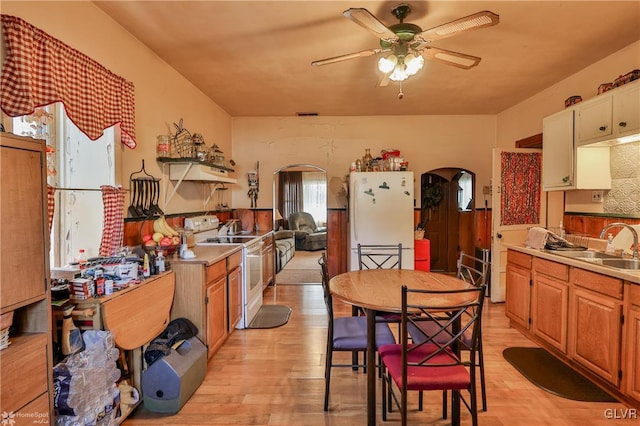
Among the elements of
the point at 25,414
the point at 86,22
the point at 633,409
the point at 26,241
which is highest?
the point at 86,22

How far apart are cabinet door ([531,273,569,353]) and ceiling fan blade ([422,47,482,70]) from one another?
1.84m

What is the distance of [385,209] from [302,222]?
2.25 meters

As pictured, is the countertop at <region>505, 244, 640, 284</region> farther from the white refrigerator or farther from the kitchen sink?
the white refrigerator

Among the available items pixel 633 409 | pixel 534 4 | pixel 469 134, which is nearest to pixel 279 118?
pixel 469 134

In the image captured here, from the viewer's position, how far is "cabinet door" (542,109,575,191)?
3062mm

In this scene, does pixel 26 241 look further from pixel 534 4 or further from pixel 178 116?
pixel 534 4

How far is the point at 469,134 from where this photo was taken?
522cm

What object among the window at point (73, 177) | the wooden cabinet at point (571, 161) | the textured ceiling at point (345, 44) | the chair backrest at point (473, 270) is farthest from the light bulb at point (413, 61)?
the window at point (73, 177)

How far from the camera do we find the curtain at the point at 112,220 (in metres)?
2.29

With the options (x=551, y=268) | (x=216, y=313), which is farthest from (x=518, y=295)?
(x=216, y=313)

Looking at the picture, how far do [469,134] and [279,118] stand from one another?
117 inches

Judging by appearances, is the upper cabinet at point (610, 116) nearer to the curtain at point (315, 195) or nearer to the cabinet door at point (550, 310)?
the cabinet door at point (550, 310)

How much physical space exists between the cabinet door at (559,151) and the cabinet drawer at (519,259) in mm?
729

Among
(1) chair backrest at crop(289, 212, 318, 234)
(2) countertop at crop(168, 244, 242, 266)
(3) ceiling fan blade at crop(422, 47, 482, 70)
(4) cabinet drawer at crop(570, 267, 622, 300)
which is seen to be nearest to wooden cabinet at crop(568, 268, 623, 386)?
(4) cabinet drawer at crop(570, 267, 622, 300)
